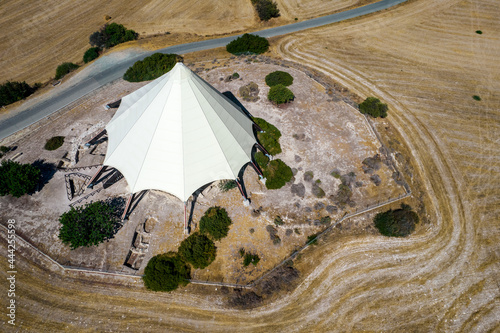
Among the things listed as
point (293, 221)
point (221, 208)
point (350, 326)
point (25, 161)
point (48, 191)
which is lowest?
point (350, 326)

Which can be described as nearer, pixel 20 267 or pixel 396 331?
pixel 396 331

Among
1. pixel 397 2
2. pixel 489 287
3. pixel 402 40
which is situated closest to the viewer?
pixel 489 287

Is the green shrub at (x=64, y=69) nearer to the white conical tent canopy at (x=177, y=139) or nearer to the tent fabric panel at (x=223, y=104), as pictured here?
the white conical tent canopy at (x=177, y=139)

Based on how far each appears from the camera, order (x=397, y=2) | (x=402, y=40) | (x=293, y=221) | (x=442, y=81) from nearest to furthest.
A: (x=293, y=221), (x=442, y=81), (x=402, y=40), (x=397, y=2)

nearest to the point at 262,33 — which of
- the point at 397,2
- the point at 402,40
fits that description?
the point at 402,40

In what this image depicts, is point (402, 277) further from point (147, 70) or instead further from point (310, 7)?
point (310, 7)

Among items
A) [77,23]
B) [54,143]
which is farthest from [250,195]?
[77,23]

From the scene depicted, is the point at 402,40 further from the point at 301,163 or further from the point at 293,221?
the point at 293,221

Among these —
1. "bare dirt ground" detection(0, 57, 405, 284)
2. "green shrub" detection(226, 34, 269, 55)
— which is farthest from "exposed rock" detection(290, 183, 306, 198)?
"green shrub" detection(226, 34, 269, 55)

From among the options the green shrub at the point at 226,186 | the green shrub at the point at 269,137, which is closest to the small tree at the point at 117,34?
the green shrub at the point at 269,137
